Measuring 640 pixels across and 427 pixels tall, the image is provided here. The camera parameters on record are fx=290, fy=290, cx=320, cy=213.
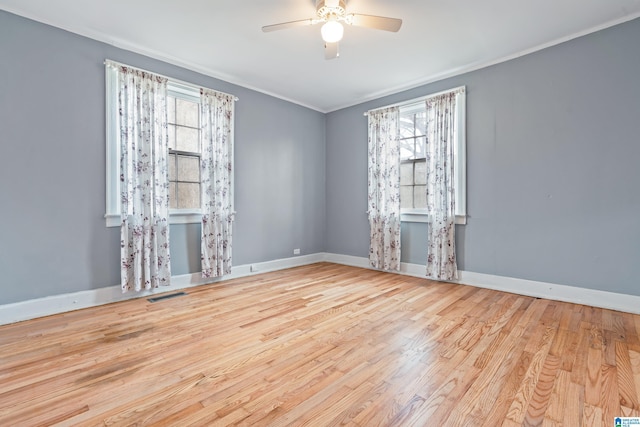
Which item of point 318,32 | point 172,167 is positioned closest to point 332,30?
point 318,32

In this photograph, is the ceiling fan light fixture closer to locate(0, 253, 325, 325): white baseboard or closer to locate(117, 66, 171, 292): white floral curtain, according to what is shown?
locate(117, 66, 171, 292): white floral curtain

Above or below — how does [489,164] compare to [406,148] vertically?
below

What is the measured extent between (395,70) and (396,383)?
3.73 meters

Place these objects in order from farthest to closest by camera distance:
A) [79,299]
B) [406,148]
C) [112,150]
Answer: [406,148]
[112,150]
[79,299]

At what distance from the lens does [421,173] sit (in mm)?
4406

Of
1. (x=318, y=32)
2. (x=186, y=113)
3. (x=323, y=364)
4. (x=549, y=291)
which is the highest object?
(x=318, y=32)

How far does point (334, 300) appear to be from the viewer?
324 centimetres

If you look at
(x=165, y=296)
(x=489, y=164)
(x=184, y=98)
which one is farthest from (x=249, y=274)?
(x=489, y=164)

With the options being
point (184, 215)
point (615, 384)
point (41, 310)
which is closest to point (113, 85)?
point (184, 215)

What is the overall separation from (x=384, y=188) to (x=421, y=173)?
602mm

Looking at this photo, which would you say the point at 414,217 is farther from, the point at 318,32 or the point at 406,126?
the point at 318,32

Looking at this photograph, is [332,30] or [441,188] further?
[441,188]

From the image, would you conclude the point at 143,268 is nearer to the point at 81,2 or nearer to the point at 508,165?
the point at 81,2

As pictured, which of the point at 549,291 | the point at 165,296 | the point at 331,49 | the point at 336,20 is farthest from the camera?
the point at 165,296
